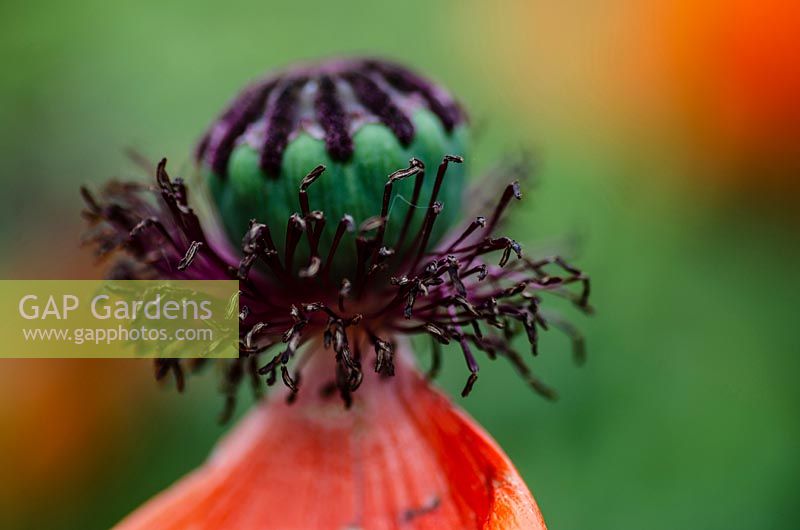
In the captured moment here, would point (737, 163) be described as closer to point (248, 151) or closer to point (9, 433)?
point (248, 151)

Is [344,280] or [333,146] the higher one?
[333,146]

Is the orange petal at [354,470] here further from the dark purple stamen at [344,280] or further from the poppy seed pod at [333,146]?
the poppy seed pod at [333,146]

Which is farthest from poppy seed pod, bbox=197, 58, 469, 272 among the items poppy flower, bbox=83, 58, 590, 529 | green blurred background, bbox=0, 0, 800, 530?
green blurred background, bbox=0, 0, 800, 530

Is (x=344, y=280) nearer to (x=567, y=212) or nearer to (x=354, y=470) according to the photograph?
(x=354, y=470)

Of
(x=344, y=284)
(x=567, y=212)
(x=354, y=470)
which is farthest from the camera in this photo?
(x=567, y=212)

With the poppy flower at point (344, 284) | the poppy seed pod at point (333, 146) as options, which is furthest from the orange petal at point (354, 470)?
the poppy seed pod at point (333, 146)

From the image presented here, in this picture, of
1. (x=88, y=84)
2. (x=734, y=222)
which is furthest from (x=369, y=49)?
(x=734, y=222)

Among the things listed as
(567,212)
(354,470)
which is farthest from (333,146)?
(567,212)
